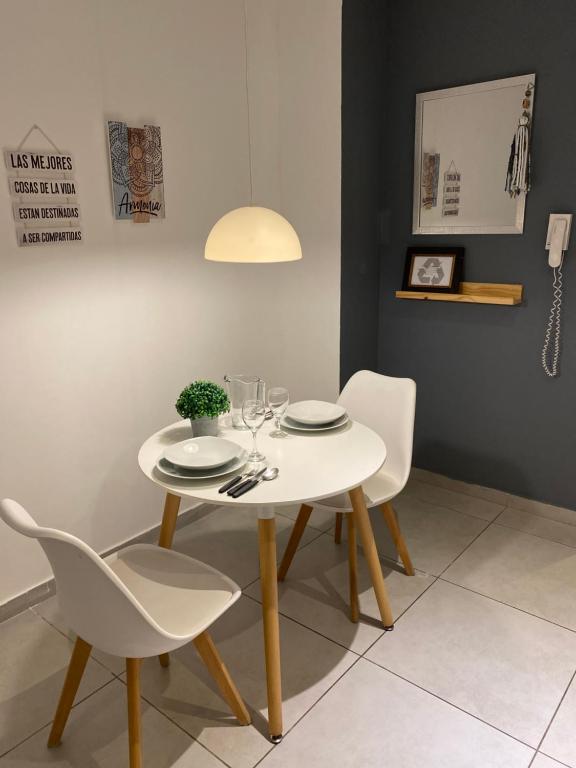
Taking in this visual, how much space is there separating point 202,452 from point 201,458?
0.16 ft

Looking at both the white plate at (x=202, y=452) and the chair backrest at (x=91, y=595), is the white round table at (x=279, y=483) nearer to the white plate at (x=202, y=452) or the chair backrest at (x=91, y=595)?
the white plate at (x=202, y=452)

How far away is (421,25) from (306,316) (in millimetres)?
1542

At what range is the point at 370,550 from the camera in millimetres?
2080

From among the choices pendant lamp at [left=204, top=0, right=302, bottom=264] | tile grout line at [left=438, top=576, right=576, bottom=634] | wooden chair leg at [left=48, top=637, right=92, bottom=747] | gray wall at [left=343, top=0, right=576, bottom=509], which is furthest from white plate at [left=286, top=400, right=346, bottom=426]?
gray wall at [left=343, top=0, right=576, bottom=509]

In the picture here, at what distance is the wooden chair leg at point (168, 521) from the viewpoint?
2.01m

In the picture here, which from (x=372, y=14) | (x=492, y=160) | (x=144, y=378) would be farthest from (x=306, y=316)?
(x=372, y=14)

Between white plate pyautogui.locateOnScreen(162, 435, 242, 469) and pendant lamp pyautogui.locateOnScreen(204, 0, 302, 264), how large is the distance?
23.5 inches

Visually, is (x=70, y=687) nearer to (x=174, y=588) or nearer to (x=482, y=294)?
(x=174, y=588)

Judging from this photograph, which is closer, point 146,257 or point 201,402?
point 201,402

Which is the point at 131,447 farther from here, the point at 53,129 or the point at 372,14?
the point at 372,14

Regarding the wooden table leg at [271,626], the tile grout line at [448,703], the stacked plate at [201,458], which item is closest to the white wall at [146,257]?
the stacked plate at [201,458]

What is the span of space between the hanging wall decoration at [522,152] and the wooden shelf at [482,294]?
455 millimetres

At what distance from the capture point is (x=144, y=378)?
2629 millimetres

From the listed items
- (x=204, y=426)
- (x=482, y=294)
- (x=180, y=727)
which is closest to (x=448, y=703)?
(x=180, y=727)
